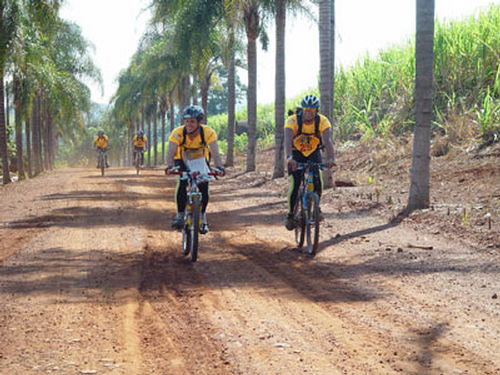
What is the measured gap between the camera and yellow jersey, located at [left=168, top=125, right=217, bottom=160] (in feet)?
28.1

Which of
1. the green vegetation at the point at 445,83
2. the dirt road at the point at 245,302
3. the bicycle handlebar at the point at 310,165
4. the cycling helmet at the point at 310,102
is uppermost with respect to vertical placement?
the green vegetation at the point at 445,83

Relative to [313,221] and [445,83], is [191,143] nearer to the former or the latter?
[313,221]

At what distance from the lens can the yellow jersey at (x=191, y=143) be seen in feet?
28.1

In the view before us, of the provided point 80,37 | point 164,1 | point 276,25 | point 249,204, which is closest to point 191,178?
point 249,204

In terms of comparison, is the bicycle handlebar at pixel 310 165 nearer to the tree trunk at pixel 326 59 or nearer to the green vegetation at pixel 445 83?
the tree trunk at pixel 326 59

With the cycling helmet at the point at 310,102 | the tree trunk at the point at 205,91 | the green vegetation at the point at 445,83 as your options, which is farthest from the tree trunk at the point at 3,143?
the cycling helmet at the point at 310,102

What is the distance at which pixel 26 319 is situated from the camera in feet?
18.4

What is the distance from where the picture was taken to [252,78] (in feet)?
86.1

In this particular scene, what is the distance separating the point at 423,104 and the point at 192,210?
5.55m

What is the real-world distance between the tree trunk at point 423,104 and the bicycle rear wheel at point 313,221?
12.6 ft

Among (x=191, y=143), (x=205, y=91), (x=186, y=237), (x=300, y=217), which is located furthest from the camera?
(x=205, y=91)

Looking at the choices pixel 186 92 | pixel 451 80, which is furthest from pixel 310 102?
pixel 186 92

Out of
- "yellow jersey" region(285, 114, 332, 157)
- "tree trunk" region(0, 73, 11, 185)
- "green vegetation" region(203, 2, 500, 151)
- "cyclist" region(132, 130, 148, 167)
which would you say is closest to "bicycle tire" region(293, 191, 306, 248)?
"yellow jersey" region(285, 114, 332, 157)

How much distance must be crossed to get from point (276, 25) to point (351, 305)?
17655mm
